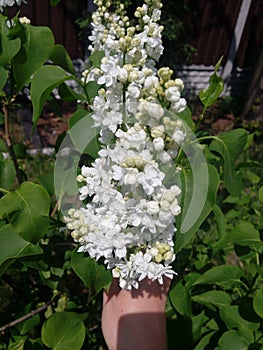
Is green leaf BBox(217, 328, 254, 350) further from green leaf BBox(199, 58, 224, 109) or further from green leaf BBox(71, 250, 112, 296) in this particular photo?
green leaf BBox(199, 58, 224, 109)

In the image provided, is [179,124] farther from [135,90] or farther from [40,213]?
[40,213]

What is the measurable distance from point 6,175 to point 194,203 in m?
0.71

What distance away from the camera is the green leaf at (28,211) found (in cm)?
96

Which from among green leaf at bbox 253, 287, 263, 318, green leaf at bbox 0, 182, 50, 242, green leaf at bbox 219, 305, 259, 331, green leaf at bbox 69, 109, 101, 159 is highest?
green leaf at bbox 69, 109, 101, 159

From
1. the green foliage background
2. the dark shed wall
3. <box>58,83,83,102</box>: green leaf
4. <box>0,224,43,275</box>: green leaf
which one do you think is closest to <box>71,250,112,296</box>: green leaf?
the green foliage background

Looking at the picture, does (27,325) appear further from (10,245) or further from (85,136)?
(85,136)

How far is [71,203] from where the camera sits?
1094 millimetres

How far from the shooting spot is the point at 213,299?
1417 millimetres

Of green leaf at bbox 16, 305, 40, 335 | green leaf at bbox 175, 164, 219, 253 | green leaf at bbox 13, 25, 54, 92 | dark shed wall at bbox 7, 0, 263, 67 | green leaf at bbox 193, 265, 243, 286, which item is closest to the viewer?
green leaf at bbox 175, 164, 219, 253

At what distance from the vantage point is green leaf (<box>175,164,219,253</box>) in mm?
854

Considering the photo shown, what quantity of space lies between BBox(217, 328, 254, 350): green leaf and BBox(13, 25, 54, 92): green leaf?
0.84m

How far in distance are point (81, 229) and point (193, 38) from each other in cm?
441

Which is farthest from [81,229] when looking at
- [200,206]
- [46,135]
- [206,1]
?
[206,1]

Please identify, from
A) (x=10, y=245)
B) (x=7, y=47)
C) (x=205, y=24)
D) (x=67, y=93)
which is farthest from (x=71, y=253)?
(x=205, y=24)
